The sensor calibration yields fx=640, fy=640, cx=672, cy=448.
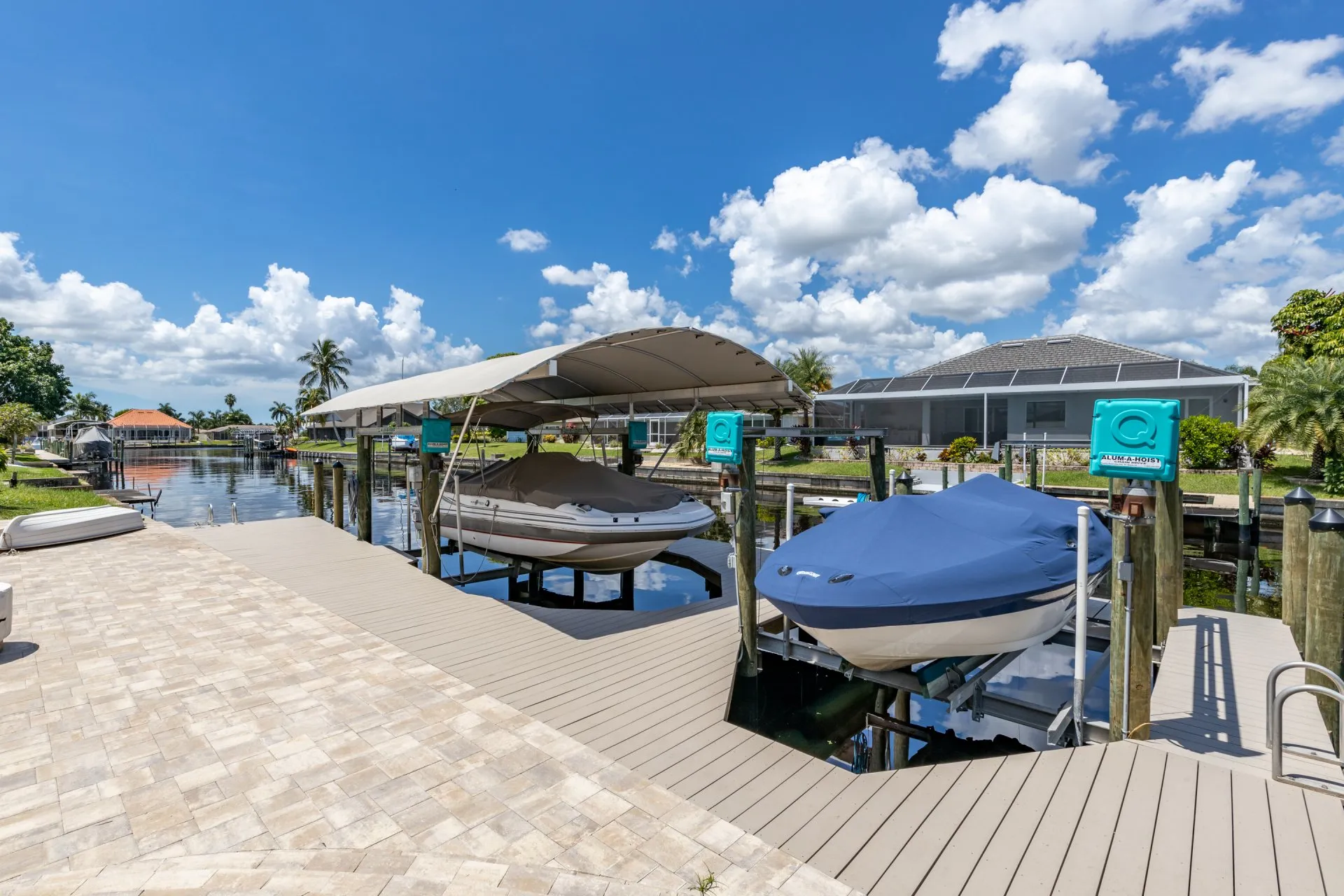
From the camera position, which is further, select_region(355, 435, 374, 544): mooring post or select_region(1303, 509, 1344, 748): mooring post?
select_region(355, 435, 374, 544): mooring post

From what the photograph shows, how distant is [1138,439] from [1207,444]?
21084 mm

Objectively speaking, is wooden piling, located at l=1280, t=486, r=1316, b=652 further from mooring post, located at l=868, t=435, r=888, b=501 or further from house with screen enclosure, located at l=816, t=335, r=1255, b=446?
house with screen enclosure, located at l=816, t=335, r=1255, b=446

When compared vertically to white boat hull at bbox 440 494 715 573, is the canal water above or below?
below

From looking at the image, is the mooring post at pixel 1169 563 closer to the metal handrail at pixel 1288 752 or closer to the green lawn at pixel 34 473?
the metal handrail at pixel 1288 752

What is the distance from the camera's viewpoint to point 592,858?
2.77m

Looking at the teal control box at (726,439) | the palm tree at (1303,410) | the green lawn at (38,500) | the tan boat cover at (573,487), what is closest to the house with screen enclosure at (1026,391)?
the palm tree at (1303,410)

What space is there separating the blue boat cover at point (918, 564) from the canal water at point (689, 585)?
1.11 metres

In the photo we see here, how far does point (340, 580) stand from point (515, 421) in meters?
4.59

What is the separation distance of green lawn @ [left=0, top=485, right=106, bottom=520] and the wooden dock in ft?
48.0

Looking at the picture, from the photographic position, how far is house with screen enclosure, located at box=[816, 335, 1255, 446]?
941 inches

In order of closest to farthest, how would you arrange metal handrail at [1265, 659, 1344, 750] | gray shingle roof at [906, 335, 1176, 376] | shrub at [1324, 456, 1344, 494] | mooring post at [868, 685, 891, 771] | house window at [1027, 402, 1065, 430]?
1. metal handrail at [1265, 659, 1344, 750]
2. mooring post at [868, 685, 891, 771]
3. shrub at [1324, 456, 1344, 494]
4. house window at [1027, 402, 1065, 430]
5. gray shingle roof at [906, 335, 1176, 376]

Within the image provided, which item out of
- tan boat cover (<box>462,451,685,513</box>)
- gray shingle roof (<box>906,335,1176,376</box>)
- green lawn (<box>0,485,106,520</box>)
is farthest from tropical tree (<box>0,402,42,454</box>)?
gray shingle roof (<box>906,335,1176,376</box>)

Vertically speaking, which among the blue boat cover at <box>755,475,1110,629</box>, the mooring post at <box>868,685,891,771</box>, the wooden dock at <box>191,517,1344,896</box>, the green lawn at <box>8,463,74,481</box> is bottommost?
the mooring post at <box>868,685,891,771</box>

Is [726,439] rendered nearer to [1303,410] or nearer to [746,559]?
[746,559]
